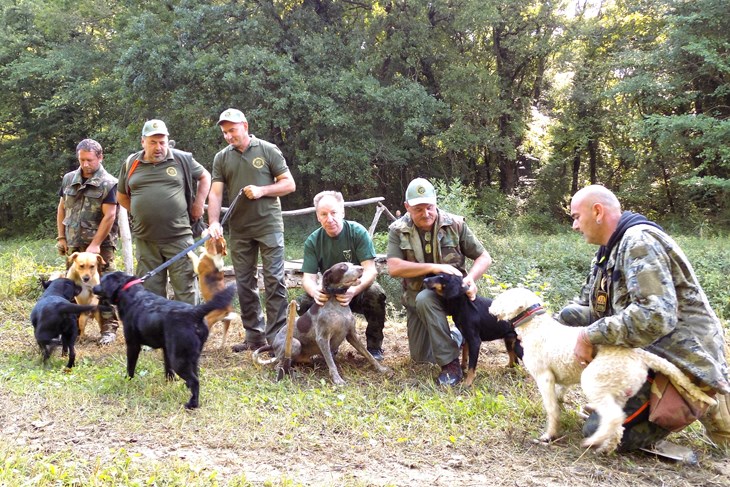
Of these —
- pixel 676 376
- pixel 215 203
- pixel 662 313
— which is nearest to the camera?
pixel 662 313

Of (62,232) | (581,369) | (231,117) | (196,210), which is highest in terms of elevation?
(231,117)

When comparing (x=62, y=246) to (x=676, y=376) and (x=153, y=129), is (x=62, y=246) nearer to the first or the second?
(x=153, y=129)

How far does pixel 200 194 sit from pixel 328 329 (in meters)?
2.17

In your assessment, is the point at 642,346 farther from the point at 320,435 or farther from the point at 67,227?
the point at 67,227

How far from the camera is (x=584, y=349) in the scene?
3277 mm

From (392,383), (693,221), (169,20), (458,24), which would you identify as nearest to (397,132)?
(458,24)

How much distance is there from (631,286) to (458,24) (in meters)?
17.4

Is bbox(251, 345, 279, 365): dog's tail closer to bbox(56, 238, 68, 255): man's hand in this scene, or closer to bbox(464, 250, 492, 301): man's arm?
bbox(464, 250, 492, 301): man's arm

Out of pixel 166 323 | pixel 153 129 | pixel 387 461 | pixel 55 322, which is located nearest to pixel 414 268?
pixel 387 461

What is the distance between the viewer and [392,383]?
15.5ft

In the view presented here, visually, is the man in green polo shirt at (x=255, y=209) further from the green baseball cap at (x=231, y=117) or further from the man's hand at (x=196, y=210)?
the man's hand at (x=196, y=210)

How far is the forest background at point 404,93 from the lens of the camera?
54.8 ft

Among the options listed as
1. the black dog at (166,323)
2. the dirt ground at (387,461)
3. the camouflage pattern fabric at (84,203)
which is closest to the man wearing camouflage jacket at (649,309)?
the dirt ground at (387,461)

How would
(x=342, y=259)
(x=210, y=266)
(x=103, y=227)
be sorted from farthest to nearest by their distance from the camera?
(x=103, y=227) < (x=210, y=266) < (x=342, y=259)
